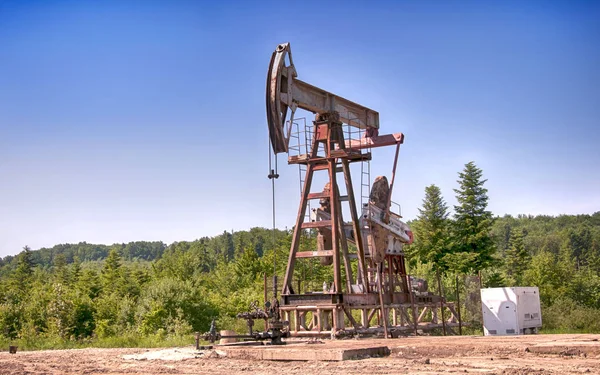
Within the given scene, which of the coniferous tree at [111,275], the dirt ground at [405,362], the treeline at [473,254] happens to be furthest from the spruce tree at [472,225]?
the dirt ground at [405,362]

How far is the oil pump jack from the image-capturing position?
2206 centimetres

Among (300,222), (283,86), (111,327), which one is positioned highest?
(283,86)

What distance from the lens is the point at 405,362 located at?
13688mm

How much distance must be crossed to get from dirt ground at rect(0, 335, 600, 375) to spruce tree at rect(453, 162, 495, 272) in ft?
153

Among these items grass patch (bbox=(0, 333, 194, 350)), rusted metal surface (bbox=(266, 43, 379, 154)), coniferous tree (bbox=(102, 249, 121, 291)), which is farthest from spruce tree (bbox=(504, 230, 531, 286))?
grass patch (bbox=(0, 333, 194, 350))

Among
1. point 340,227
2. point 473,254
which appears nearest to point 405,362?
point 340,227

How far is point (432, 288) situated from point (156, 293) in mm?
16885

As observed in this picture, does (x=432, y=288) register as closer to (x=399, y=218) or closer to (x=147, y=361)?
(x=399, y=218)

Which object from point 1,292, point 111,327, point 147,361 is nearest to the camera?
point 147,361

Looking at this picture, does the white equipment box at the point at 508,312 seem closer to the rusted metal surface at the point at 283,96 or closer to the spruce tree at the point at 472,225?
the rusted metal surface at the point at 283,96

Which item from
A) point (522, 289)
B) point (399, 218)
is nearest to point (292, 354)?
point (522, 289)

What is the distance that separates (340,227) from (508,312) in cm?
605

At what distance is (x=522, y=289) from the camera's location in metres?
23.3

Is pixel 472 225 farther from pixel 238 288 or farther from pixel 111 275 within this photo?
pixel 111 275
